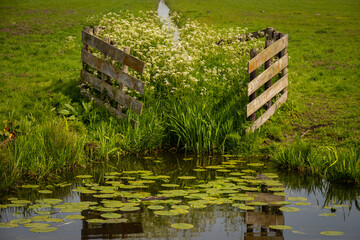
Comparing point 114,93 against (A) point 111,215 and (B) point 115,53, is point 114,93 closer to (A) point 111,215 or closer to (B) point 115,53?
(B) point 115,53

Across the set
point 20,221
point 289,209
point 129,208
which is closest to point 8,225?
point 20,221

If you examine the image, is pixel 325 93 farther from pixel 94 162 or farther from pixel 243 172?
pixel 94 162

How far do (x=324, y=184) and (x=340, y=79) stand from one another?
30.9 ft

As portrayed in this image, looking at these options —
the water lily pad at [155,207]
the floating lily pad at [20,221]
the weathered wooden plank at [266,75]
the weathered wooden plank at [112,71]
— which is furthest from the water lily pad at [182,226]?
the weathered wooden plank at [112,71]

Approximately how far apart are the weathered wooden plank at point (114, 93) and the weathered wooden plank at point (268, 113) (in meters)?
2.71

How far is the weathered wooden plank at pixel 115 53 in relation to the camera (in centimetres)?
1064

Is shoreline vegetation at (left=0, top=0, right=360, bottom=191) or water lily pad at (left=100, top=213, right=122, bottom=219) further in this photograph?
shoreline vegetation at (left=0, top=0, right=360, bottom=191)

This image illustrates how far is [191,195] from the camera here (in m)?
7.09

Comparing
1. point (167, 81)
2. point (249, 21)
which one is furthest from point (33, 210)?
point (249, 21)

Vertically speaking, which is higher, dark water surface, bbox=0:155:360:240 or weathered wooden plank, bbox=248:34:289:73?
weathered wooden plank, bbox=248:34:289:73

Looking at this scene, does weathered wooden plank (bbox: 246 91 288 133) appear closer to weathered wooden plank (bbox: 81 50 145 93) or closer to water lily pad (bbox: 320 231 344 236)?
weathered wooden plank (bbox: 81 50 145 93)

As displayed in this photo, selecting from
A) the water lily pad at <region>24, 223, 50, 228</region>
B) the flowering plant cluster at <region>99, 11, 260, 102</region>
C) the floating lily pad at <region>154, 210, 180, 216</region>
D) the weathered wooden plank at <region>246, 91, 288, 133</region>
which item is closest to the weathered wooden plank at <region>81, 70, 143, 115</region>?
the flowering plant cluster at <region>99, 11, 260, 102</region>

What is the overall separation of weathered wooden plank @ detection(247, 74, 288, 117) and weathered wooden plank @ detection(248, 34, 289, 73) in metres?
0.76

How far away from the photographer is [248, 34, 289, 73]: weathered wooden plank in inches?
407
